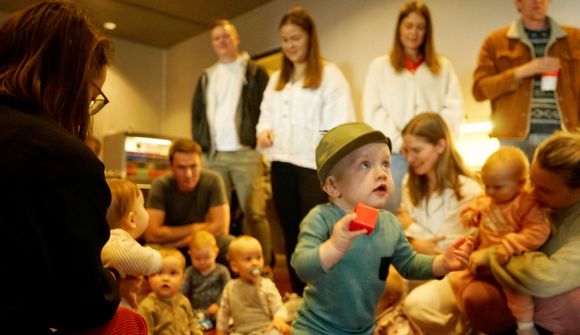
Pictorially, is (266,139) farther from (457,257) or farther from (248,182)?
(457,257)

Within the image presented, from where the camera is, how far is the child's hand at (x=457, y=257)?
1.29 metres

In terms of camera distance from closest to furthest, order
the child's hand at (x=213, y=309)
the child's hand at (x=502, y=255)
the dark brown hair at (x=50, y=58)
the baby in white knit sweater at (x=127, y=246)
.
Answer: the dark brown hair at (x=50, y=58) → the baby in white knit sweater at (x=127, y=246) → the child's hand at (x=502, y=255) → the child's hand at (x=213, y=309)

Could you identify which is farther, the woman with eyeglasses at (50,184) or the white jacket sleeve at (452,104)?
the white jacket sleeve at (452,104)

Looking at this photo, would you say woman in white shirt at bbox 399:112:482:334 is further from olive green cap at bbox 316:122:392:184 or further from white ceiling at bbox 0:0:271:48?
white ceiling at bbox 0:0:271:48

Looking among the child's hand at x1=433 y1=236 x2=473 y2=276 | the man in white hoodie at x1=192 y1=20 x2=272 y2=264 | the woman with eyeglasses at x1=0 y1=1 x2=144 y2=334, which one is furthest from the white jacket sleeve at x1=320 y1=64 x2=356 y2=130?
the woman with eyeglasses at x1=0 y1=1 x2=144 y2=334

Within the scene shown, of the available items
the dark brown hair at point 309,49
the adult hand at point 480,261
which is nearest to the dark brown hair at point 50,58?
the adult hand at point 480,261

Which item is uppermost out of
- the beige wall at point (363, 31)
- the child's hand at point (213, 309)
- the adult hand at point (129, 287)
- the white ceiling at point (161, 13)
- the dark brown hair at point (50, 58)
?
the white ceiling at point (161, 13)

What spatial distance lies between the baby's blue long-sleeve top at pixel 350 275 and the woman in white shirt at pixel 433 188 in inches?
29.0

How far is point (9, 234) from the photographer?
0.91 metres

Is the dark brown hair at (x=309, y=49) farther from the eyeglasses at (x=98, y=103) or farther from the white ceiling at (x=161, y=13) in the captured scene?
the white ceiling at (x=161, y=13)

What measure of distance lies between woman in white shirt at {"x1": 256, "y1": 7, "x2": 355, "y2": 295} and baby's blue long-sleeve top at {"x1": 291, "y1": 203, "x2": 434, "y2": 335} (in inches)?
42.7

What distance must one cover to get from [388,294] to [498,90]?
129 cm

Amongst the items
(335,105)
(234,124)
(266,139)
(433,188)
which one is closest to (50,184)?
(433,188)

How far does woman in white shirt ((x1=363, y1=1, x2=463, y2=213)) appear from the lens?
2803mm
